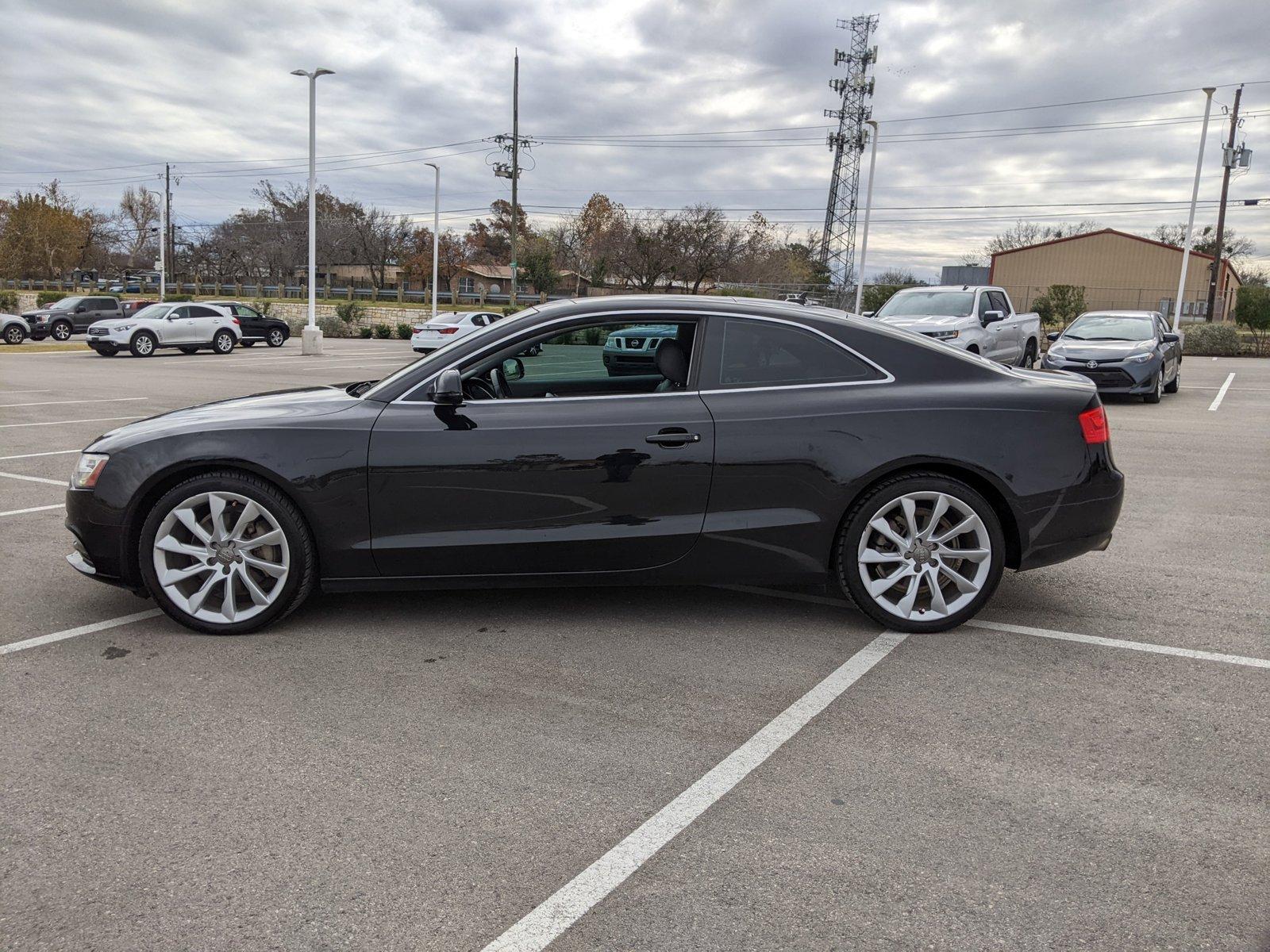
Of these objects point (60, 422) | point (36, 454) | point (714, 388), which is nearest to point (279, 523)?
point (714, 388)

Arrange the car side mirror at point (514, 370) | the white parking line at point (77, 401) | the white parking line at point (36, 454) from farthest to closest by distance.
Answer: the white parking line at point (77, 401), the white parking line at point (36, 454), the car side mirror at point (514, 370)

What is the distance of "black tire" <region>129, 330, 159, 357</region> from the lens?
92.7ft

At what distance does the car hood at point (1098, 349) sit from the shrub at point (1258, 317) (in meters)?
21.5

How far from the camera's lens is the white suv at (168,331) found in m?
28.1

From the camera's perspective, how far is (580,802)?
306 cm

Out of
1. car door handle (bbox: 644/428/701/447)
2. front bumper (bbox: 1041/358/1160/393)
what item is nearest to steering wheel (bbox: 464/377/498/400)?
car door handle (bbox: 644/428/701/447)

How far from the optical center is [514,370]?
4.86 meters

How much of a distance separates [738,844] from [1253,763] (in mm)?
1875

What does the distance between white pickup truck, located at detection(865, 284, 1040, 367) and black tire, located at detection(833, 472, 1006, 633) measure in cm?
1160

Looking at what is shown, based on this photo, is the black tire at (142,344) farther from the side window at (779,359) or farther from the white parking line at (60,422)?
the side window at (779,359)

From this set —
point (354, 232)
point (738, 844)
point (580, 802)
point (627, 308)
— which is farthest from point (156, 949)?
point (354, 232)

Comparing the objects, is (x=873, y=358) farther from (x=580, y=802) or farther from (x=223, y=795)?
(x=223, y=795)

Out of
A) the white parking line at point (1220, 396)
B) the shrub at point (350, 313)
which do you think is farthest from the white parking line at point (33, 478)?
the shrub at point (350, 313)

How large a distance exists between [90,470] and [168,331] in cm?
2737
